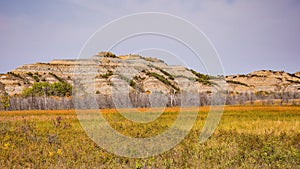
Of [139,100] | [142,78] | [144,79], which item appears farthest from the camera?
[144,79]

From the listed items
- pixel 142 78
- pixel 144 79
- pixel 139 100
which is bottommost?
pixel 139 100

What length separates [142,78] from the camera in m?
85.6

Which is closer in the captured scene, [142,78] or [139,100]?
[139,100]

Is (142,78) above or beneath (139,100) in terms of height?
above

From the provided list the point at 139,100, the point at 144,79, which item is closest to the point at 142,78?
the point at 144,79

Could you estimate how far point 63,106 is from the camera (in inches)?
1975

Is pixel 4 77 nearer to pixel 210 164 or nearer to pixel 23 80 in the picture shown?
pixel 23 80

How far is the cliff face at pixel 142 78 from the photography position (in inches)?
3034

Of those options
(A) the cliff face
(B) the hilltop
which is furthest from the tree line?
(A) the cliff face

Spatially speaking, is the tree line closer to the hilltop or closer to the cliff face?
the hilltop

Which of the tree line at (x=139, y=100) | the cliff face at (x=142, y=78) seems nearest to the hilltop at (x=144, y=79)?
the cliff face at (x=142, y=78)

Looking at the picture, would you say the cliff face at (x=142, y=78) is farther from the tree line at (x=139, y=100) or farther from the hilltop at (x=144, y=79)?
the tree line at (x=139, y=100)

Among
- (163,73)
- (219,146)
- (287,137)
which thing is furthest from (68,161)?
(163,73)

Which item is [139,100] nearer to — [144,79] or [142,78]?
[142,78]
